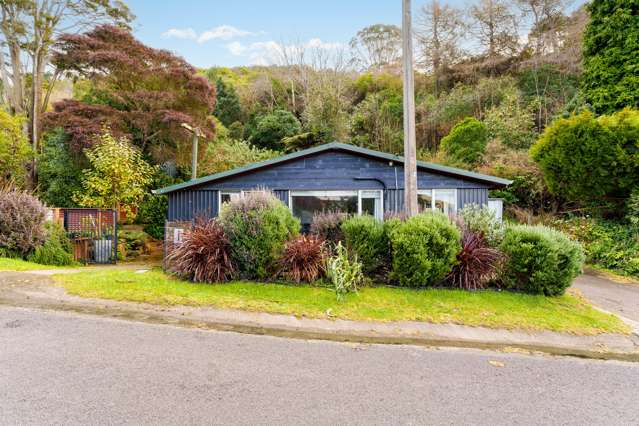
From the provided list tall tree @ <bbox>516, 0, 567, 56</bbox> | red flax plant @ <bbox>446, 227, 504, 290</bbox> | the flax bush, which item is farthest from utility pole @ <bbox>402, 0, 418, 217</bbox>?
tall tree @ <bbox>516, 0, 567, 56</bbox>

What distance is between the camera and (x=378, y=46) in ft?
100

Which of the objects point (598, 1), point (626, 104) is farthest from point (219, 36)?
point (626, 104)

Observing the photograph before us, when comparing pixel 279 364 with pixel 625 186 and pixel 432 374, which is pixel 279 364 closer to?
pixel 432 374

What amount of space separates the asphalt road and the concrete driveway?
2.94 metres

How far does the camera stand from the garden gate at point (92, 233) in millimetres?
10266

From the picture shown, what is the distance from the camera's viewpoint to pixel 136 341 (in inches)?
157

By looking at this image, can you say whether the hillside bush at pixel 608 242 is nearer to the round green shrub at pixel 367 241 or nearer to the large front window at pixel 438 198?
the large front window at pixel 438 198

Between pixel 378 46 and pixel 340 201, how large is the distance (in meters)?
25.8

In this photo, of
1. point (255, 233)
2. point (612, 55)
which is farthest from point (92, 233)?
point (612, 55)

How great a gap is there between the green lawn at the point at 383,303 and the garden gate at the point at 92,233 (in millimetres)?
4638

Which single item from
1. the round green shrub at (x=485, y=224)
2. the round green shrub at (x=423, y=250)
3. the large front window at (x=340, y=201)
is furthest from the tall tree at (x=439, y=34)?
the round green shrub at (x=423, y=250)

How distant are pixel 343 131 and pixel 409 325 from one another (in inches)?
729

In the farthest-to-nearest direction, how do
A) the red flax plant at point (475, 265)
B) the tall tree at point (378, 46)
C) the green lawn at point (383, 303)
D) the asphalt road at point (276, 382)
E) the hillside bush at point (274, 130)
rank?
the tall tree at point (378, 46), the hillside bush at point (274, 130), the red flax plant at point (475, 265), the green lawn at point (383, 303), the asphalt road at point (276, 382)

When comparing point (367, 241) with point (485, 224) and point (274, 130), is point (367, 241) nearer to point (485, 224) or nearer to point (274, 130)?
point (485, 224)
